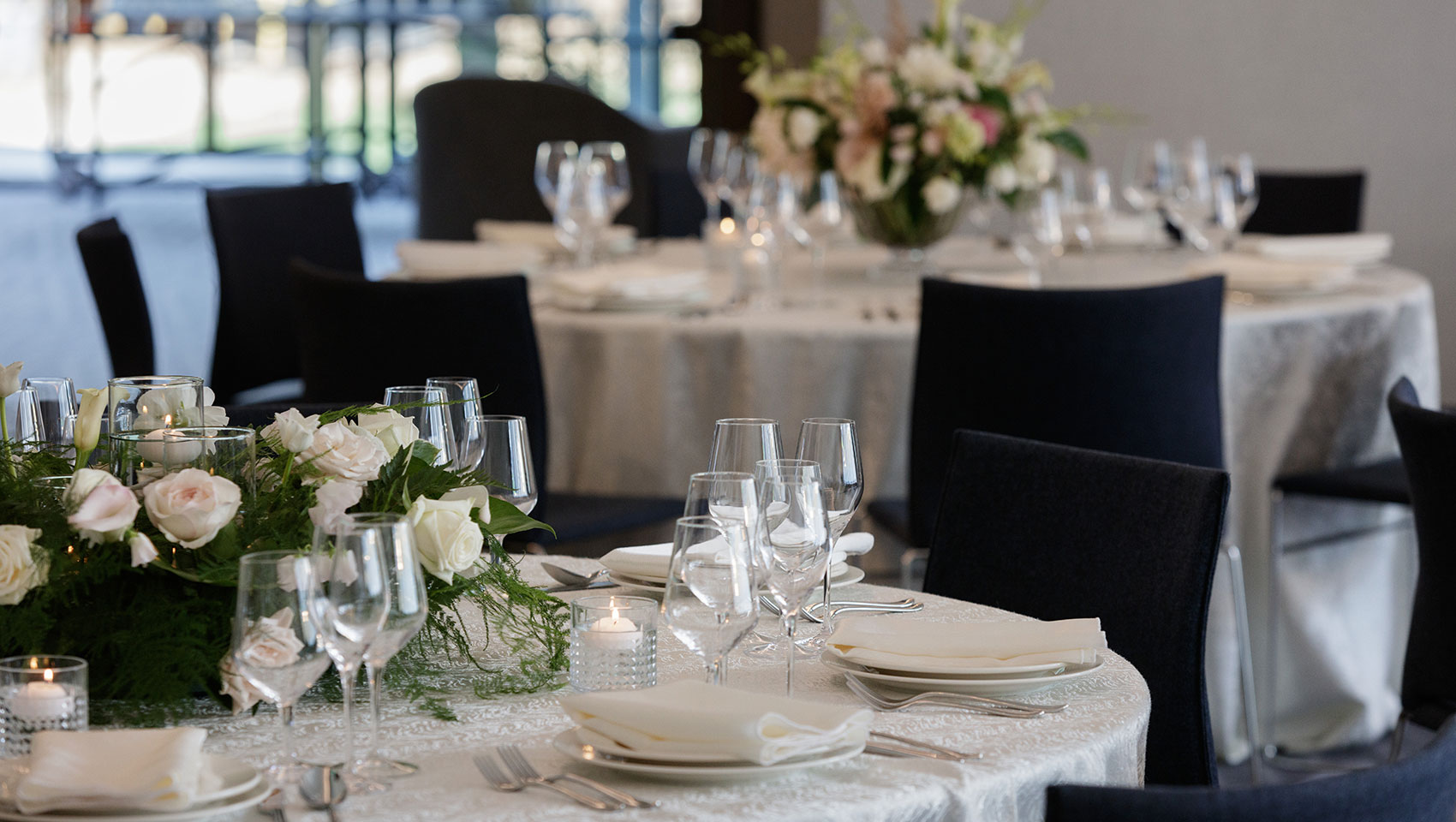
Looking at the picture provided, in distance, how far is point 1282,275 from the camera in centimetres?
320

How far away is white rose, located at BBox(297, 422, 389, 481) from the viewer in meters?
1.23

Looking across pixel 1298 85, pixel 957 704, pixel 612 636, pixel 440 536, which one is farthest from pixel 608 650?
pixel 1298 85

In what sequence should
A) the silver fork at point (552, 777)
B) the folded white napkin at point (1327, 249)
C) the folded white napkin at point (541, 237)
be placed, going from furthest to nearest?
the folded white napkin at point (541, 237) < the folded white napkin at point (1327, 249) < the silver fork at point (552, 777)

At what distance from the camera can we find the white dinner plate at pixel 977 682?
1.28 m

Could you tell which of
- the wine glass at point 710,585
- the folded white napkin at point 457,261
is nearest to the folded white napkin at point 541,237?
the folded white napkin at point 457,261

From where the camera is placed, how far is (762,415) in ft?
9.31

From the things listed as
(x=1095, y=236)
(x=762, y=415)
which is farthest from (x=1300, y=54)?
(x=762, y=415)

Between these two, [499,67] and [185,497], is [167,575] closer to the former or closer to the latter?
[185,497]

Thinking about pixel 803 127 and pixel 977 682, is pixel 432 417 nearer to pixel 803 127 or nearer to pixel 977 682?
pixel 977 682

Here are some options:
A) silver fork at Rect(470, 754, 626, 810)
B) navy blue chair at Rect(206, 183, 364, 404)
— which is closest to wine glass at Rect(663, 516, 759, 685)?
silver fork at Rect(470, 754, 626, 810)

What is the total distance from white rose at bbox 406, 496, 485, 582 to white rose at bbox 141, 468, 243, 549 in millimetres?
137

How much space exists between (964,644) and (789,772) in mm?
306

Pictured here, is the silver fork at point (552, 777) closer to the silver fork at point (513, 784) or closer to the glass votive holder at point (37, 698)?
the silver fork at point (513, 784)

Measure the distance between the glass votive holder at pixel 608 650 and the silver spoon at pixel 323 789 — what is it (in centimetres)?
26
